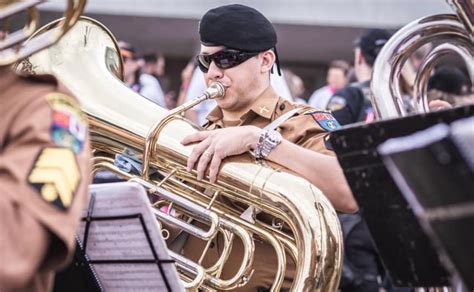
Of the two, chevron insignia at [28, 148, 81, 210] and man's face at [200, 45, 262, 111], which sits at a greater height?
man's face at [200, 45, 262, 111]

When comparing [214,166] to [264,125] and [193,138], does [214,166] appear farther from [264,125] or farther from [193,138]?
[264,125]

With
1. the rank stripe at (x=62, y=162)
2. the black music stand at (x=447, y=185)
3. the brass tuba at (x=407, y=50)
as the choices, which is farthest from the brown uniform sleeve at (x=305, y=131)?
the rank stripe at (x=62, y=162)

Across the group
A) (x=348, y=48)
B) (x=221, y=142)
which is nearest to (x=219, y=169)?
(x=221, y=142)

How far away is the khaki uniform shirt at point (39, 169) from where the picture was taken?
1.89 meters

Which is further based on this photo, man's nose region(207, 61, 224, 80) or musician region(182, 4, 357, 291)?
man's nose region(207, 61, 224, 80)

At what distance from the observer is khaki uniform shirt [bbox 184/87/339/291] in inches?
132

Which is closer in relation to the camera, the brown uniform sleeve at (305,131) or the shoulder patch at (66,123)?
the shoulder patch at (66,123)

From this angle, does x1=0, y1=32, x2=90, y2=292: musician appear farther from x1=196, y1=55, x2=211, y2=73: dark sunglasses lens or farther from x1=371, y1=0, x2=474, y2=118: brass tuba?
x1=196, y1=55, x2=211, y2=73: dark sunglasses lens

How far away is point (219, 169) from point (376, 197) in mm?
1087

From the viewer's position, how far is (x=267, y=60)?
366cm

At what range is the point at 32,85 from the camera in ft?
6.83

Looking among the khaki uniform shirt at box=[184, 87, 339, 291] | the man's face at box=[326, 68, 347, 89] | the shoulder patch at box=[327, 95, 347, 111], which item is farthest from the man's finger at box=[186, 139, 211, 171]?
the man's face at box=[326, 68, 347, 89]

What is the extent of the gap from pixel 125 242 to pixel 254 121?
1.04 m

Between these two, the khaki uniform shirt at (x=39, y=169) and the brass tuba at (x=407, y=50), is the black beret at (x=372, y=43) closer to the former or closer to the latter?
the brass tuba at (x=407, y=50)
